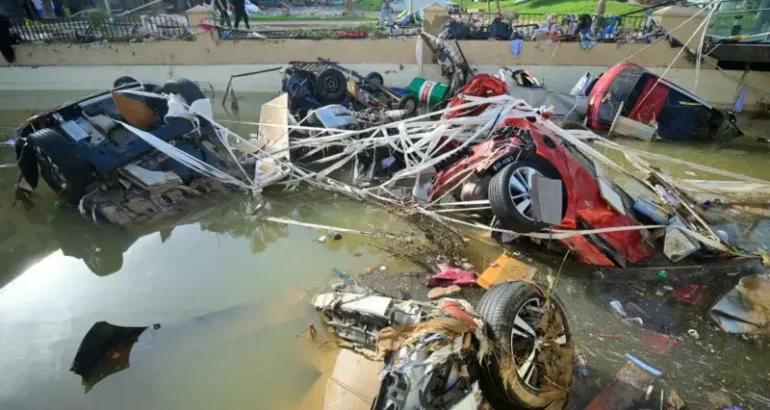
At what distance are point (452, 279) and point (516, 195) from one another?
1115mm

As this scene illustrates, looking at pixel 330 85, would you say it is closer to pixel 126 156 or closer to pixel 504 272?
pixel 126 156

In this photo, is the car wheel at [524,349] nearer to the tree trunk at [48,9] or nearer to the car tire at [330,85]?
the car tire at [330,85]

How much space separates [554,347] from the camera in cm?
276

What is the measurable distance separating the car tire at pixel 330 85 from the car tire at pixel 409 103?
4.22 ft

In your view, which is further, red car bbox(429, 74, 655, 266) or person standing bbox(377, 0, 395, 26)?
person standing bbox(377, 0, 395, 26)

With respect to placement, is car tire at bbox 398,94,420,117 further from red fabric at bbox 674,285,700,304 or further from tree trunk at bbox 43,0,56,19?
tree trunk at bbox 43,0,56,19

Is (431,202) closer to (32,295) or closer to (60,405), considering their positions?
(60,405)

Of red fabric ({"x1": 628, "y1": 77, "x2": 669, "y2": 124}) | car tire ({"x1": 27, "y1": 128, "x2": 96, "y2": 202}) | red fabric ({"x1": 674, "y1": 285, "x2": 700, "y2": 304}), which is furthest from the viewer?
red fabric ({"x1": 628, "y1": 77, "x2": 669, "y2": 124})

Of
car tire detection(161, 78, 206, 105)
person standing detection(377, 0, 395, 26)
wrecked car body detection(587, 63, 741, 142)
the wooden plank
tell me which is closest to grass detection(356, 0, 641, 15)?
person standing detection(377, 0, 395, 26)

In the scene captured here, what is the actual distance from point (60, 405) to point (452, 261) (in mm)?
3741

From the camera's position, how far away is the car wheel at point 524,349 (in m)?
2.38

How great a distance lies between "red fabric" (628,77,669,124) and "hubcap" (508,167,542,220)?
18.9 ft

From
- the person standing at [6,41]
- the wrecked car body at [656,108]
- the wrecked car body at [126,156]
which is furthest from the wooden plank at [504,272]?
the person standing at [6,41]

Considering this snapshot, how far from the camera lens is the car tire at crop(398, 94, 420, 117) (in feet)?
29.6
